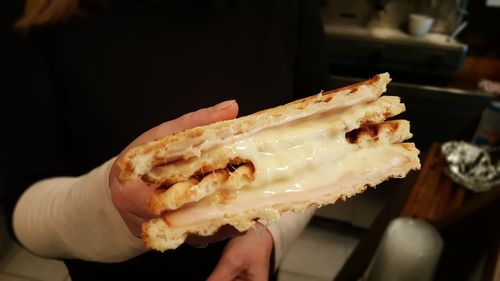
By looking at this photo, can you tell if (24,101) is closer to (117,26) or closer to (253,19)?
(117,26)

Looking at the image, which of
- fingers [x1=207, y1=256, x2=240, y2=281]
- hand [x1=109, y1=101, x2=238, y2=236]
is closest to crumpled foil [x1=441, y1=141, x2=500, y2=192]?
fingers [x1=207, y1=256, x2=240, y2=281]

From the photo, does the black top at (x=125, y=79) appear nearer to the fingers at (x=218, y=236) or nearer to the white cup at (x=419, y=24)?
the fingers at (x=218, y=236)

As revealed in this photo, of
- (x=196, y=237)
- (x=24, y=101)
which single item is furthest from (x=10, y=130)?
(x=196, y=237)

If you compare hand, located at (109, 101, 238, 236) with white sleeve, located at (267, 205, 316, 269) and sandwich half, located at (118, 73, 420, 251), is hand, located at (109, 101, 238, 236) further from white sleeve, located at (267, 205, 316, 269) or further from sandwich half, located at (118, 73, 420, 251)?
white sleeve, located at (267, 205, 316, 269)

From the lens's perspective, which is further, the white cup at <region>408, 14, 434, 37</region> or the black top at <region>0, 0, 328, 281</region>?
the white cup at <region>408, 14, 434, 37</region>

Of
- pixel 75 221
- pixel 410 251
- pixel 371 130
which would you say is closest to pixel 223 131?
pixel 371 130

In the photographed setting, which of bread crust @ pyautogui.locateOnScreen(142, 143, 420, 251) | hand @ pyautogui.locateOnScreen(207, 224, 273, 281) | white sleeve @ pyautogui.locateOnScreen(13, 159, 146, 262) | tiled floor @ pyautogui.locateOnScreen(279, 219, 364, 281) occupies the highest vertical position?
bread crust @ pyautogui.locateOnScreen(142, 143, 420, 251)

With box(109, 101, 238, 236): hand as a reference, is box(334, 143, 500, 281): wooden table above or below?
below
